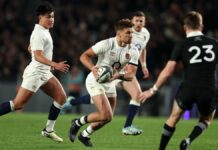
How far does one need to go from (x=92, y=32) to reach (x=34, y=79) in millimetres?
13560

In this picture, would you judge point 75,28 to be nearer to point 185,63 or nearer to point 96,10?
point 96,10

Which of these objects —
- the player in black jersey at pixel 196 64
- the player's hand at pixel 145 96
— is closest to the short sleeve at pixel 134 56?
the player in black jersey at pixel 196 64

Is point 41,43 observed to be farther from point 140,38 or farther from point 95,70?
point 140,38

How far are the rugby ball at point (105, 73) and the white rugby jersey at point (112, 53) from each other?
0.30m

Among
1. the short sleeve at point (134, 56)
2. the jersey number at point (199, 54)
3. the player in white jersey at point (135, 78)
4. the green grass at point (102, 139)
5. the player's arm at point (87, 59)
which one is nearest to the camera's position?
the jersey number at point (199, 54)

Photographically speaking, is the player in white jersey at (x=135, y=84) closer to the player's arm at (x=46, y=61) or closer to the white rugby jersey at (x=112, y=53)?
the white rugby jersey at (x=112, y=53)

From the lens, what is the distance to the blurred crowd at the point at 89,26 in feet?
76.5

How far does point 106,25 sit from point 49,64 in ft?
45.1

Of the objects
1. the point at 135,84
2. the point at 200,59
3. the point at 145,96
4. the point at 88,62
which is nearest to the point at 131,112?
the point at 135,84

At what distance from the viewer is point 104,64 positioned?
11125mm

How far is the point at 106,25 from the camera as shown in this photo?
24.6 m

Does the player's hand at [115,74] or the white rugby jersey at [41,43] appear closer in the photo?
the player's hand at [115,74]

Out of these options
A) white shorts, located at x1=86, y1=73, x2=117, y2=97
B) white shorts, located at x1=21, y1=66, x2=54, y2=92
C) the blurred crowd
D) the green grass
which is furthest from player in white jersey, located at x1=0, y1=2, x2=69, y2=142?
the blurred crowd

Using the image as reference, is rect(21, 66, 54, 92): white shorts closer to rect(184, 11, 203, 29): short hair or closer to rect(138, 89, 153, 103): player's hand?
rect(138, 89, 153, 103): player's hand
